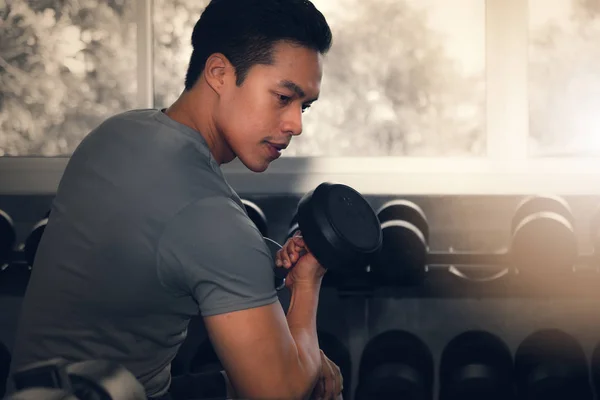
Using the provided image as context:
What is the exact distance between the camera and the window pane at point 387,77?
3168mm

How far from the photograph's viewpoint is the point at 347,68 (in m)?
3.29

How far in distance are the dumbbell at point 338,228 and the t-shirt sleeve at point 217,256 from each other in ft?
1.04

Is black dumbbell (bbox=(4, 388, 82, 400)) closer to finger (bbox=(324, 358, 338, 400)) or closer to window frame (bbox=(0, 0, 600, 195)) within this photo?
finger (bbox=(324, 358, 338, 400))

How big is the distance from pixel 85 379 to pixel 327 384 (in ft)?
2.07

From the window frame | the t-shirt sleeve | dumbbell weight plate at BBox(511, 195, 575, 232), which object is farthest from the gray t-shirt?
the window frame

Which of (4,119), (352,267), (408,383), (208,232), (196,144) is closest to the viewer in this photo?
(208,232)

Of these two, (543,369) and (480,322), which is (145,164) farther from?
(480,322)

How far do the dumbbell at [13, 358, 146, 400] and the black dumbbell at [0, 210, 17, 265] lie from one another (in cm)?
166

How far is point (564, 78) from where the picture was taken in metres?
3.12

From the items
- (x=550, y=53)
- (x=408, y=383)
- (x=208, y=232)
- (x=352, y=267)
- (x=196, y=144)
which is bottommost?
(x=408, y=383)

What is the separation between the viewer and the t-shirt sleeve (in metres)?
0.99

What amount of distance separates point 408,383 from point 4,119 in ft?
7.46

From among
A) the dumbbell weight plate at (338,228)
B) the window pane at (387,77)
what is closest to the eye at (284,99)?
the dumbbell weight plate at (338,228)

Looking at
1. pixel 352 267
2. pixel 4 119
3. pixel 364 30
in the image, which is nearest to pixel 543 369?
pixel 352 267
